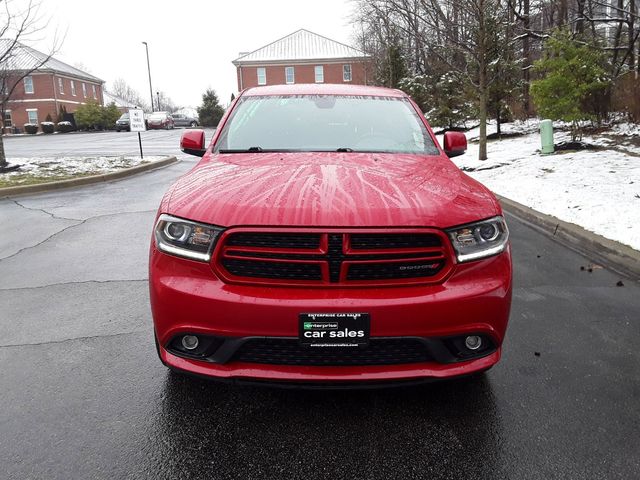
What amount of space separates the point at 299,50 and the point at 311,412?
60.9 meters

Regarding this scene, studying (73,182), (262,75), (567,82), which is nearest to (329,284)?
(73,182)

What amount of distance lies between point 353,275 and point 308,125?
5.90ft

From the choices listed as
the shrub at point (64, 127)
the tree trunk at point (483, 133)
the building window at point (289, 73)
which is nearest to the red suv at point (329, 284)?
the tree trunk at point (483, 133)

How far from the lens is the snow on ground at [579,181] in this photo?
6.21m

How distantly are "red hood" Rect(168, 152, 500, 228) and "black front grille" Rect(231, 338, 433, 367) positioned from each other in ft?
1.74

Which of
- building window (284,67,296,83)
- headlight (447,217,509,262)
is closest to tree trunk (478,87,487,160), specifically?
headlight (447,217,509,262)

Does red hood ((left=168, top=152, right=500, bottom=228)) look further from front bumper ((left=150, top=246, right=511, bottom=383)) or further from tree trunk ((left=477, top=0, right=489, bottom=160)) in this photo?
tree trunk ((left=477, top=0, right=489, bottom=160))

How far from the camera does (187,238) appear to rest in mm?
2342

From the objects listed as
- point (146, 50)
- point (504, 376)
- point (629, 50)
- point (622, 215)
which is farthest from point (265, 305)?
point (146, 50)

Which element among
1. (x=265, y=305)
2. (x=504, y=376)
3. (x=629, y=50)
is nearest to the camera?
(x=265, y=305)

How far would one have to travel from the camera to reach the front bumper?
7.11 feet

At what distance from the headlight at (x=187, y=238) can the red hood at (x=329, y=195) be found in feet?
0.13

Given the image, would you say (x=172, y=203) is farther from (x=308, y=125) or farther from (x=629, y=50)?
(x=629, y=50)

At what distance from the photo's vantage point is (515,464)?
2.18 metres
